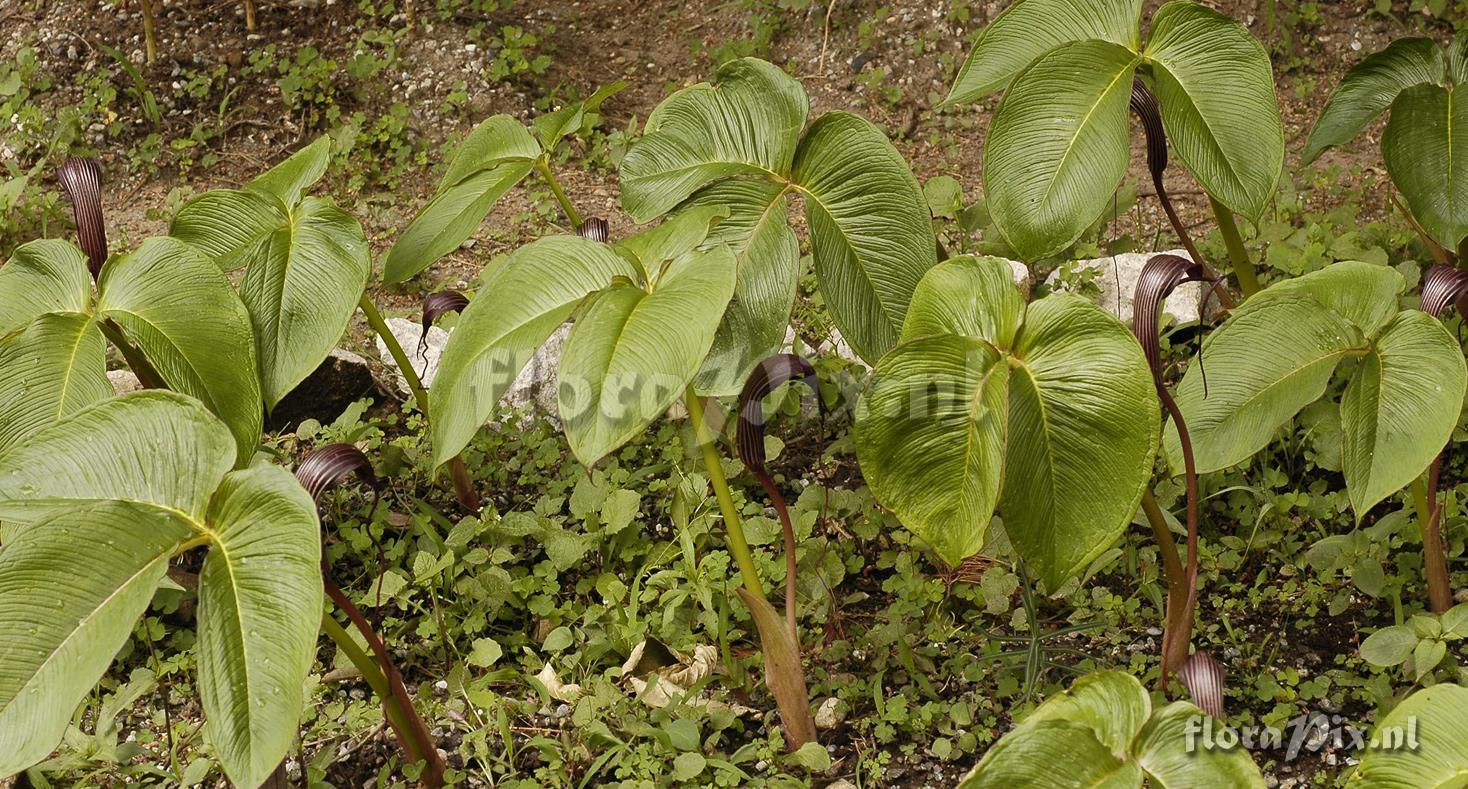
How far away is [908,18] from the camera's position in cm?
438

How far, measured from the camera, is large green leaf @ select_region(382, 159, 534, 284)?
2.19m

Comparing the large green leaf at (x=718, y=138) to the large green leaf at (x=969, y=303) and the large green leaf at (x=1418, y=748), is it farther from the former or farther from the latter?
the large green leaf at (x=1418, y=748)

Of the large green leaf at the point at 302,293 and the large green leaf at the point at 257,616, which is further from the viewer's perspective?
the large green leaf at the point at 302,293

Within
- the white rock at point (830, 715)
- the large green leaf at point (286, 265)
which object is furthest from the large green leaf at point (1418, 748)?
the large green leaf at point (286, 265)

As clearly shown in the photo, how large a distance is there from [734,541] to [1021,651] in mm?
566

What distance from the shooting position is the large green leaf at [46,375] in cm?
190

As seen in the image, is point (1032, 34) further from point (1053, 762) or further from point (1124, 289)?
point (1053, 762)

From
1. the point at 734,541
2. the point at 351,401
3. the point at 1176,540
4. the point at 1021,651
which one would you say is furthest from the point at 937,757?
the point at 351,401

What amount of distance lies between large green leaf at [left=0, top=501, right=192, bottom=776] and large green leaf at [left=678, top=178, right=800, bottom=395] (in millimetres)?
760

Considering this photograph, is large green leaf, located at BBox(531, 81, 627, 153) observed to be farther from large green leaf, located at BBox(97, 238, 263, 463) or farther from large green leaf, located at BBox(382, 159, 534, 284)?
large green leaf, located at BBox(97, 238, 263, 463)

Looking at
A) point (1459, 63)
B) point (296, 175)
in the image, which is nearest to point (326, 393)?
point (296, 175)

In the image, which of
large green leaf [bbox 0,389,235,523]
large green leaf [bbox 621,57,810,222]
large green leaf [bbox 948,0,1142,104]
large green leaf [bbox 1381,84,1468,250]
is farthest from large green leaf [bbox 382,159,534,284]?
large green leaf [bbox 1381,84,1468,250]

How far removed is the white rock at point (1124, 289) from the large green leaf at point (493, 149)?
4.35ft

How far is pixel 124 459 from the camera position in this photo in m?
1.68
